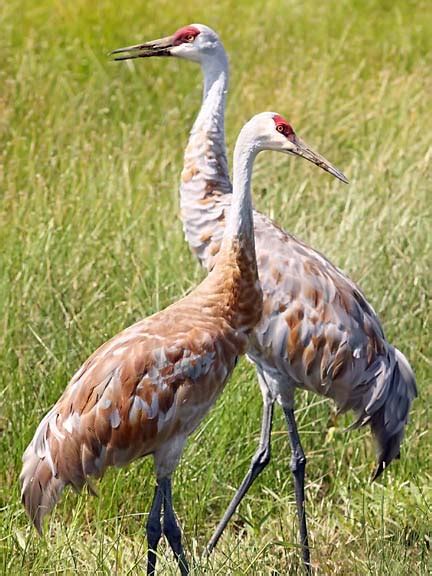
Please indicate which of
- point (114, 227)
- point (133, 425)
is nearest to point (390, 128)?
point (114, 227)

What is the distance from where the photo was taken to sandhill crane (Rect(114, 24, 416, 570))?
5.16 metres

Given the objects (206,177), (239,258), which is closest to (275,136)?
(239,258)

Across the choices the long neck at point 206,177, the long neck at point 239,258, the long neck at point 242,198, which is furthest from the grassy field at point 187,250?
the long neck at point 242,198

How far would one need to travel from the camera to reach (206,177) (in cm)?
540

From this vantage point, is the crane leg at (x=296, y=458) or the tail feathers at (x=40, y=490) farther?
the crane leg at (x=296, y=458)

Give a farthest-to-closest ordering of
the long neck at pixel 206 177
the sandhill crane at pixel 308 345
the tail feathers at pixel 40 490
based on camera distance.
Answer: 1. the long neck at pixel 206 177
2. the sandhill crane at pixel 308 345
3. the tail feathers at pixel 40 490

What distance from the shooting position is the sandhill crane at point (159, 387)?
14.3 ft

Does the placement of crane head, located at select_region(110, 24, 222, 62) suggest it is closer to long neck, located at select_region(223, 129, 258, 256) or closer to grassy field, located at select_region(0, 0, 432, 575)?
grassy field, located at select_region(0, 0, 432, 575)

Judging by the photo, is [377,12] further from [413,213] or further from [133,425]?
[133,425]

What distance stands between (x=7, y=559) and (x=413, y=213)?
2875 mm

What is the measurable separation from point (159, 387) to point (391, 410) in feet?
3.87

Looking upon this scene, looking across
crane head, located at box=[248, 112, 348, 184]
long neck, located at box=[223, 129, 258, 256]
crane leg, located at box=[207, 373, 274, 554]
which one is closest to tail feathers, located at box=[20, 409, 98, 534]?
long neck, located at box=[223, 129, 258, 256]

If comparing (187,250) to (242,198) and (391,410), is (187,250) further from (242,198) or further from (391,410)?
(242,198)

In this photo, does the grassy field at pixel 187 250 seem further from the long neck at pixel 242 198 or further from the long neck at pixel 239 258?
the long neck at pixel 242 198
